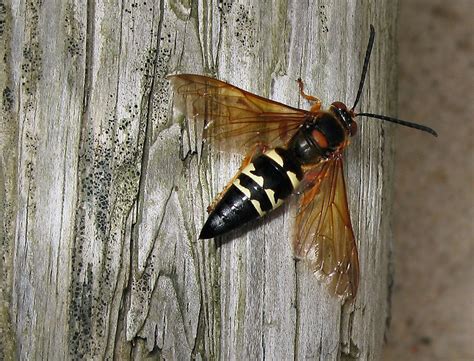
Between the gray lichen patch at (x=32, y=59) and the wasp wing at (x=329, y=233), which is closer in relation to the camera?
the gray lichen patch at (x=32, y=59)

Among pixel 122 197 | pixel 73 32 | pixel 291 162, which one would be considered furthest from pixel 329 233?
pixel 73 32

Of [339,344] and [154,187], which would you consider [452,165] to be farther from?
[154,187]

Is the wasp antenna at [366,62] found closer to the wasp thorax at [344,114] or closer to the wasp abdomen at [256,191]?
the wasp thorax at [344,114]

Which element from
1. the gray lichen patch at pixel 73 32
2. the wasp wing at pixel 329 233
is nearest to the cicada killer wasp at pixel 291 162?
Answer: the wasp wing at pixel 329 233

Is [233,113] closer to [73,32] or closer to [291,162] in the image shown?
[291,162]

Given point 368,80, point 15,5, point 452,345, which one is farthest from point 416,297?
point 15,5
